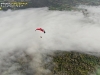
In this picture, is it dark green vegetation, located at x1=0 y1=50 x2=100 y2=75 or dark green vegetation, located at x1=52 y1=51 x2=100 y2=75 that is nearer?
dark green vegetation, located at x1=0 y1=50 x2=100 y2=75

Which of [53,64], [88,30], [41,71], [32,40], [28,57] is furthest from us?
[88,30]

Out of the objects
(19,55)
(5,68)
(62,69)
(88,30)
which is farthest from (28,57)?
(88,30)

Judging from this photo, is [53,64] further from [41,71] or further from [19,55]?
[19,55]

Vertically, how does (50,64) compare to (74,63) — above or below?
above

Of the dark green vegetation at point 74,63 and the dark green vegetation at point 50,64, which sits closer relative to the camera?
the dark green vegetation at point 50,64

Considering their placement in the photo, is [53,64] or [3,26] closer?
[53,64]

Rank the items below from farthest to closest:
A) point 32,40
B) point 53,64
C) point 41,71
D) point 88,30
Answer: point 88,30 → point 32,40 → point 53,64 → point 41,71

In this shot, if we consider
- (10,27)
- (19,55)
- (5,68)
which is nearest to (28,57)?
(19,55)

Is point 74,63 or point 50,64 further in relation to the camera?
point 74,63
